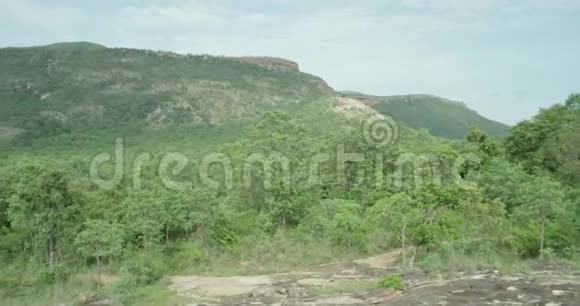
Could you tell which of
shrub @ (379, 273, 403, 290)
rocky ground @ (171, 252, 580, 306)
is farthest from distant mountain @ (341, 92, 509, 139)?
shrub @ (379, 273, 403, 290)

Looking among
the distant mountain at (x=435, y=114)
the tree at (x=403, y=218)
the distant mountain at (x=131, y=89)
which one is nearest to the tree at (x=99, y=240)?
the tree at (x=403, y=218)

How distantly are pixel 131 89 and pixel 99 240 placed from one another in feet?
193

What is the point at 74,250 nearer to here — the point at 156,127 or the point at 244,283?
the point at 244,283

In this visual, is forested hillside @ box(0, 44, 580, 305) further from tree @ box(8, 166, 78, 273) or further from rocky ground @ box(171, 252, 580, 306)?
rocky ground @ box(171, 252, 580, 306)

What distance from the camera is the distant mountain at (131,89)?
65.2m

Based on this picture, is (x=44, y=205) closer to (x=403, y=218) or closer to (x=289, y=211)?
(x=289, y=211)

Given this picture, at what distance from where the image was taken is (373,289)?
14.9 meters

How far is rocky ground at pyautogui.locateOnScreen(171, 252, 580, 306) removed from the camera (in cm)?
1303

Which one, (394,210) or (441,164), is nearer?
(394,210)

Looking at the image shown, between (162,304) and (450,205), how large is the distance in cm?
944

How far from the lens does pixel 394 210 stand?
725 inches

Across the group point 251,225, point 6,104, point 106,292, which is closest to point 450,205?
point 251,225

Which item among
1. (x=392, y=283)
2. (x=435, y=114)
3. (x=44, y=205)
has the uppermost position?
(x=435, y=114)

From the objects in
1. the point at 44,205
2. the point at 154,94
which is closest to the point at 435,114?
the point at 154,94
